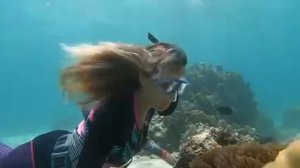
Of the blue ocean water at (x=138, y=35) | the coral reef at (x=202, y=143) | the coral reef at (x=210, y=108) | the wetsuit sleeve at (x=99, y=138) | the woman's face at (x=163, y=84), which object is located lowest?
the wetsuit sleeve at (x=99, y=138)

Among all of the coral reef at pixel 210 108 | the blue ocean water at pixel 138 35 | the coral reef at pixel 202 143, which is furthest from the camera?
the blue ocean water at pixel 138 35

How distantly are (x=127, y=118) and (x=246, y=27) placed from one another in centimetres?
9694

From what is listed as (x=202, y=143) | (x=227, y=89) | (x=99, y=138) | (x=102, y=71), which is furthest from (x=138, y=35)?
(x=99, y=138)

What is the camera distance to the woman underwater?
306 centimetres

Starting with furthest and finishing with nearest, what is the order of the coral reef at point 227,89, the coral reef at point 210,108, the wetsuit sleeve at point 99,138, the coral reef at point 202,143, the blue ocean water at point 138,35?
1. the blue ocean water at point 138,35
2. the coral reef at point 227,89
3. the coral reef at point 210,108
4. the coral reef at point 202,143
5. the wetsuit sleeve at point 99,138

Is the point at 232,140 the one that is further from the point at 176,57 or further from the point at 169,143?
Result: the point at 169,143

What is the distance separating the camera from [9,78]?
143875 mm

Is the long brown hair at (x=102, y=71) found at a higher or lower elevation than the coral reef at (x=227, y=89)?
lower

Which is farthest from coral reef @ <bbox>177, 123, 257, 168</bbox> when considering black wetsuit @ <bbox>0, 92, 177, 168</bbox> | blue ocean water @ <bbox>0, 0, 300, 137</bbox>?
blue ocean water @ <bbox>0, 0, 300, 137</bbox>

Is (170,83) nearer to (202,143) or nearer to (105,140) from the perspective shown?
(105,140)

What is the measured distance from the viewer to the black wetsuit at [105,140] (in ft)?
9.87

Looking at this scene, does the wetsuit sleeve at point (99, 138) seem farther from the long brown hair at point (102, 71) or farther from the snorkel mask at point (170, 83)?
the snorkel mask at point (170, 83)

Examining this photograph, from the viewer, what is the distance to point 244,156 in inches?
99.7

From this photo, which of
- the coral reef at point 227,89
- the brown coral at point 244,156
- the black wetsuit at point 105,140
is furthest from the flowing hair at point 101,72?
the coral reef at point 227,89
